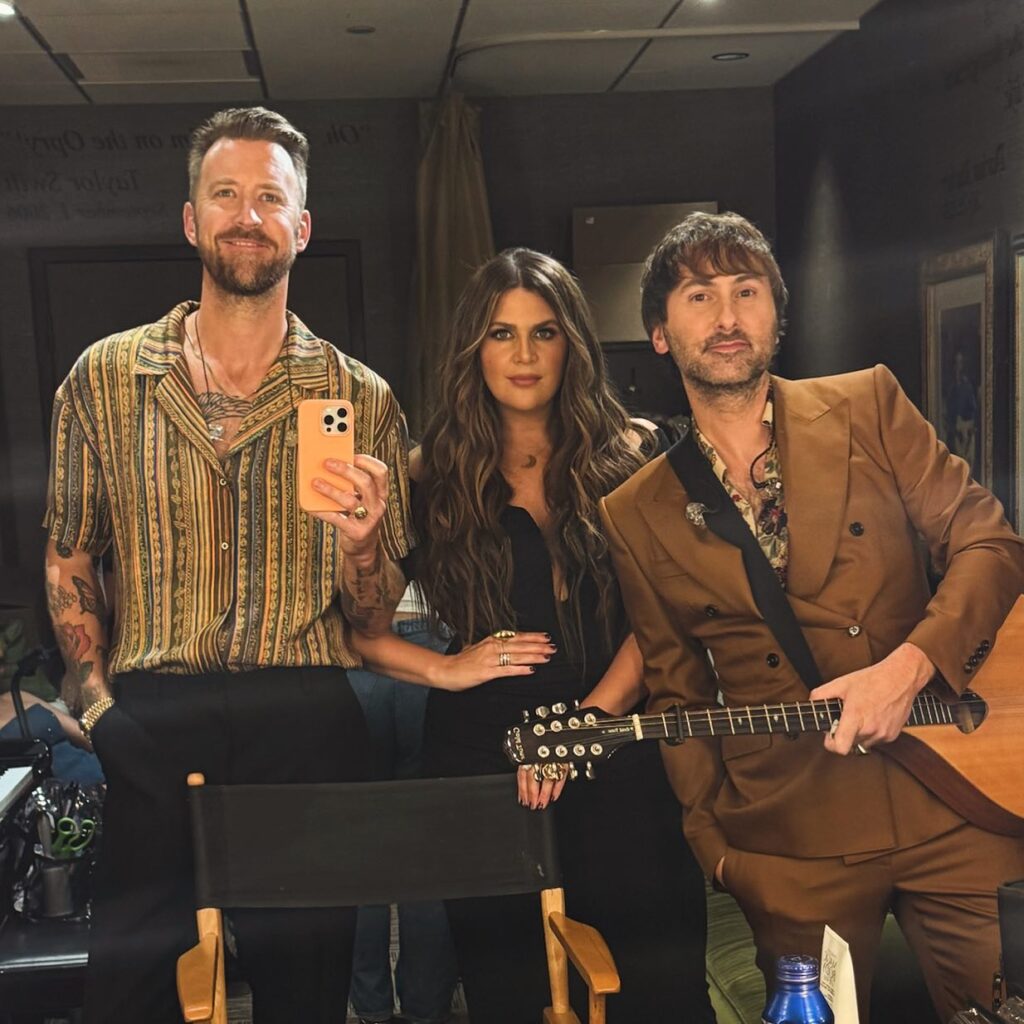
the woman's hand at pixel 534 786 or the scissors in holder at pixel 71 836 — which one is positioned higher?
the woman's hand at pixel 534 786

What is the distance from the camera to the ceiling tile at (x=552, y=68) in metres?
2.11

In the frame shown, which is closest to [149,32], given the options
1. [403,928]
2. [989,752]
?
[403,928]

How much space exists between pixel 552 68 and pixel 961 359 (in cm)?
79

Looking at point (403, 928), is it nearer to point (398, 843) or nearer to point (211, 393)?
point (398, 843)

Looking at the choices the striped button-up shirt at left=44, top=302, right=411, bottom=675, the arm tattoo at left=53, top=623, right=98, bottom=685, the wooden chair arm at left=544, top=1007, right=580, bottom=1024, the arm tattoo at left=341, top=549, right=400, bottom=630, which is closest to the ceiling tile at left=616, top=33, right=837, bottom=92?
the striped button-up shirt at left=44, top=302, right=411, bottom=675

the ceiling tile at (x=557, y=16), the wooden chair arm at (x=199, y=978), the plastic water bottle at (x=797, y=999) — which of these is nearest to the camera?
the plastic water bottle at (x=797, y=999)

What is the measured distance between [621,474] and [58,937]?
116 cm

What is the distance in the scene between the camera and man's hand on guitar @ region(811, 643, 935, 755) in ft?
6.97

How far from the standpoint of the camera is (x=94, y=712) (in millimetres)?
2076

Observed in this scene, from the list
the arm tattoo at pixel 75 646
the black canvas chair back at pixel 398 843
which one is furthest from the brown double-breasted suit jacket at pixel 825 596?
the arm tattoo at pixel 75 646

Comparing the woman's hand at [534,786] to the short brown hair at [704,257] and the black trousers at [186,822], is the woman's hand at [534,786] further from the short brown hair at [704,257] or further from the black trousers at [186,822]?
the short brown hair at [704,257]

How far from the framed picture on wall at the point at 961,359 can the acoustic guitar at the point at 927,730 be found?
273 millimetres

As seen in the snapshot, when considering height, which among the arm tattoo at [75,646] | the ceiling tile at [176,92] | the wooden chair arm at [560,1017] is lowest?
the wooden chair arm at [560,1017]

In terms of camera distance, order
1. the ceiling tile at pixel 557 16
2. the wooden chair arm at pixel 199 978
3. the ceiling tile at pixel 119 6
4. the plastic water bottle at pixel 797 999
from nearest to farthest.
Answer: the plastic water bottle at pixel 797 999, the wooden chair arm at pixel 199 978, the ceiling tile at pixel 119 6, the ceiling tile at pixel 557 16
